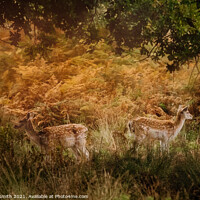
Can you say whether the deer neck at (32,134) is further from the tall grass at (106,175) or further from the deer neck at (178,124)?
the deer neck at (178,124)

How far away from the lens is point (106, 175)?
4.45m

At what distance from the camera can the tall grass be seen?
4.33 metres

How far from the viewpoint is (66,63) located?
11406mm

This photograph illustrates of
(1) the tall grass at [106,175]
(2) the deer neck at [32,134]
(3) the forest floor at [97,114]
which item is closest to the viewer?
(1) the tall grass at [106,175]

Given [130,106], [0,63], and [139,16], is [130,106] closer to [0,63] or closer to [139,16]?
[139,16]

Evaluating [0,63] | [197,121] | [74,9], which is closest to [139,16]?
[74,9]

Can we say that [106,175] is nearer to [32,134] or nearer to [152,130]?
[32,134]

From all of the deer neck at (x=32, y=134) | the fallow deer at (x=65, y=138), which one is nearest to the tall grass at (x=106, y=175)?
the deer neck at (x=32, y=134)

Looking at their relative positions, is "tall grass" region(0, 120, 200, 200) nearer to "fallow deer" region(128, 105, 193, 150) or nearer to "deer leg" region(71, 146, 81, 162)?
"deer leg" region(71, 146, 81, 162)

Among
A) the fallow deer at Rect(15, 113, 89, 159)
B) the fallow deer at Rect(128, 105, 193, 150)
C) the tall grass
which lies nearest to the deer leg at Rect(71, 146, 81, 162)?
the fallow deer at Rect(15, 113, 89, 159)

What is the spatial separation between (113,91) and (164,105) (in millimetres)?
1630

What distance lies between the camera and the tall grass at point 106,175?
433 centimetres

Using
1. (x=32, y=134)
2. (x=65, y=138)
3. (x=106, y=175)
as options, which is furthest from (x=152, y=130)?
(x=106, y=175)

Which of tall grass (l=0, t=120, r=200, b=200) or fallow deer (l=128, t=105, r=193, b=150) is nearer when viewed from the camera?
tall grass (l=0, t=120, r=200, b=200)
